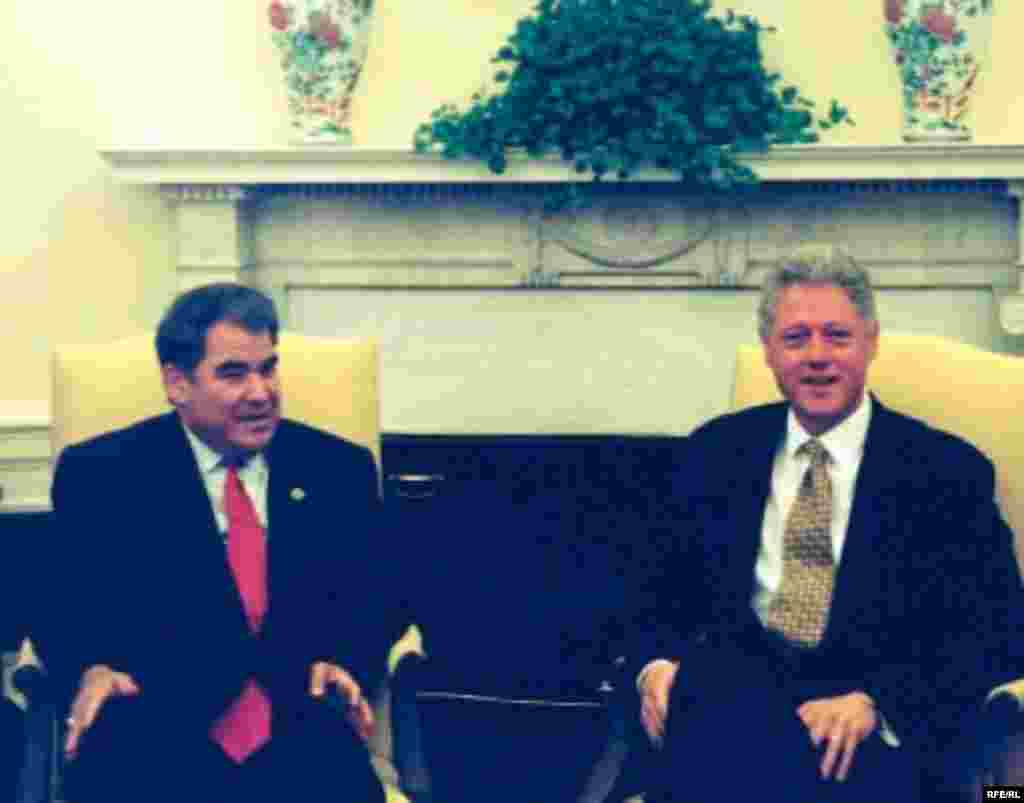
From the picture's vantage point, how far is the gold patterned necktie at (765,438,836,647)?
2992 mm

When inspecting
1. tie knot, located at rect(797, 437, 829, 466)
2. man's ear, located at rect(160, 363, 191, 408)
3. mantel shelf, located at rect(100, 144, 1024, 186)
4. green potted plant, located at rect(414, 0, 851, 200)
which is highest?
green potted plant, located at rect(414, 0, 851, 200)

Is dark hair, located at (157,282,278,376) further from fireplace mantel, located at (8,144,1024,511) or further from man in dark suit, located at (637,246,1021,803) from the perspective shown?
fireplace mantel, located at (8,144,1024,511)

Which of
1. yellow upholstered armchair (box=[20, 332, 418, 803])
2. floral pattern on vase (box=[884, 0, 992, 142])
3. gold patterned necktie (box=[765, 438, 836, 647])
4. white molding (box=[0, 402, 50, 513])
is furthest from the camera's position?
white molding (box=[0, 402, 50, 513])

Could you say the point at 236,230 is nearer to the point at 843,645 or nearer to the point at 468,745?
the point at 468,745

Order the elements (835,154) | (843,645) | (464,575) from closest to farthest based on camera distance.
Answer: (843,645) < (835,154) < (464,575)

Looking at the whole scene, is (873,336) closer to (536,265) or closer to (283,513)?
(283,513)

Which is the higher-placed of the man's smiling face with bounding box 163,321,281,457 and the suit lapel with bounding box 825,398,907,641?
the man's smiling face with bounding box 163,321,281,457

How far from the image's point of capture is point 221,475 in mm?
3154

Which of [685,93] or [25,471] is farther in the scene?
[25,471]

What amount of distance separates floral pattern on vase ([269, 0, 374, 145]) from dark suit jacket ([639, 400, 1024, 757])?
210 cm

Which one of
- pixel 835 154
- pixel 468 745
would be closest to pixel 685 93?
pixel 835 154

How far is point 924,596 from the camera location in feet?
9.66

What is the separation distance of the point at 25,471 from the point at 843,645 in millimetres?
2938

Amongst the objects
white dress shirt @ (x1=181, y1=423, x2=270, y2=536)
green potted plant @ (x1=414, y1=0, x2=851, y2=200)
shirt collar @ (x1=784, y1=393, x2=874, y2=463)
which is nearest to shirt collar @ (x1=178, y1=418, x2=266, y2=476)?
white dress shirt @ (x1=181, y1=423, x2=270, y2=536)
